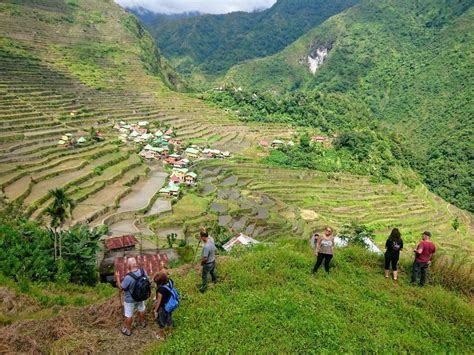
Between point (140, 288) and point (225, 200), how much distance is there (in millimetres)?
25560

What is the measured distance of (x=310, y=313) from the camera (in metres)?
6.87

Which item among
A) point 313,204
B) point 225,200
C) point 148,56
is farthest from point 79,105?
point 148,56

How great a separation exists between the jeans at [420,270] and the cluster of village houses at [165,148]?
88.2ft

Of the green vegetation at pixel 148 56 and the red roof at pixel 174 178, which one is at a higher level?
the green vegetation at pixel 148 56

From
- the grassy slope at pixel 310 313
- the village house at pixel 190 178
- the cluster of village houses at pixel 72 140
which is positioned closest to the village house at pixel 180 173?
the village house at pixel 190 178

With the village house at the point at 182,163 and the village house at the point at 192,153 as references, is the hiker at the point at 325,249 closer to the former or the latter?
the village house at the point at 182,163

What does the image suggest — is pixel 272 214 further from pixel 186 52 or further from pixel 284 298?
pixel 186 52

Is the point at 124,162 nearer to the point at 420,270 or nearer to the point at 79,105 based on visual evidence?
the point at 79,105

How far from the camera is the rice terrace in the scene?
6.54m

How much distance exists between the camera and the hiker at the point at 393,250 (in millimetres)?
8039

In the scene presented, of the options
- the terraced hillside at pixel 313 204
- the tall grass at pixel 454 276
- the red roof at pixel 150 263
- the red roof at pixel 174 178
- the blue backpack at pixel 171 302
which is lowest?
the terraced hillside at pixel 313 204

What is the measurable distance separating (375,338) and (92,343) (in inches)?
163

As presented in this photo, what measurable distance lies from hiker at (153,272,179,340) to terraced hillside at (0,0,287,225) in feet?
54.4

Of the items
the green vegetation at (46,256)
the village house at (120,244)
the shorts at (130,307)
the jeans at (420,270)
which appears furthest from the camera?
the village house at (120,244)
